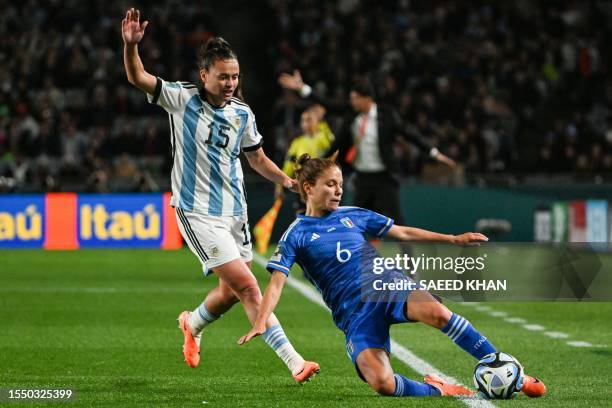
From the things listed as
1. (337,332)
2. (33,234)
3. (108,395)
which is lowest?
(33,234)

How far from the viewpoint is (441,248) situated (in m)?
6.61

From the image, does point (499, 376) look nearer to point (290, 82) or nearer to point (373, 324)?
point (373, 324)

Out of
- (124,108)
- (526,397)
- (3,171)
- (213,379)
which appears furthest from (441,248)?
(124,108)

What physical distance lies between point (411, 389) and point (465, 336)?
41 cm

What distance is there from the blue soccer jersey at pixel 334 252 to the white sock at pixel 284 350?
1.56 ft

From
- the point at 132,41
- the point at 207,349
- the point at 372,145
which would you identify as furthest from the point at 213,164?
the point at 372,145

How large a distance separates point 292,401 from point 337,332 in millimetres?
3519

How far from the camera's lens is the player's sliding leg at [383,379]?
659 cm

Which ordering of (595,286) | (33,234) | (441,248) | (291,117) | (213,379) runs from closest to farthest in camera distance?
1. (441,248)
2. (595,286)
3. (213,379)
4. (33,234)
5. (291,117)

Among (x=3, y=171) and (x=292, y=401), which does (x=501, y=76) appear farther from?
(x=292, y=401)

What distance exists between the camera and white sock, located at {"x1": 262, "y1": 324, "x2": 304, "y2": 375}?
720 centimetres

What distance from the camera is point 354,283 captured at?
678 centimetres

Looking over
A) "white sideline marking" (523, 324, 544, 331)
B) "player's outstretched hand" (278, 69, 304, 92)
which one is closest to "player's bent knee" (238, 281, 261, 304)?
"player's outstretched hand" (278, 69, 304, 92)

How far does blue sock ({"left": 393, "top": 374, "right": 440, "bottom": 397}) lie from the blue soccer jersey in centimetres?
43
